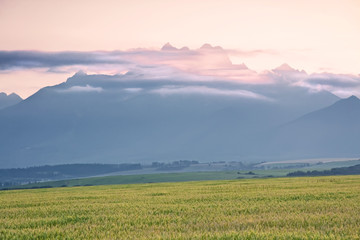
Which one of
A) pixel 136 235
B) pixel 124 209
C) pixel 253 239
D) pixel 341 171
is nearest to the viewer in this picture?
pixel 253 239

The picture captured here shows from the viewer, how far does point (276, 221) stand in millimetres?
21250

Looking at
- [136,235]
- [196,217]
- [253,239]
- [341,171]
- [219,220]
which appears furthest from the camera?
[341,171]

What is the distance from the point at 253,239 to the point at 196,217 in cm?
614

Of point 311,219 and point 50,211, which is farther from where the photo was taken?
point 50,211

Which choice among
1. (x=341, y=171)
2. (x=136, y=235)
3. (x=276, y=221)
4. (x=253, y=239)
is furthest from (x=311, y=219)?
(x=341, y=171)

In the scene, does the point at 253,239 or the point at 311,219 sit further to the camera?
the point at 311,219

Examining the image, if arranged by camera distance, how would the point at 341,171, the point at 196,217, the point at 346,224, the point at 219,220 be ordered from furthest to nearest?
the point at 341,171 < the point at 196,217 < the point at 219,220 < the point at 346,224

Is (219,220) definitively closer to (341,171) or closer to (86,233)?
(86,233)

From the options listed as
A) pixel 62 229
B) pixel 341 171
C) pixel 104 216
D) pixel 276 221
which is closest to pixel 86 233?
pixel 62 229

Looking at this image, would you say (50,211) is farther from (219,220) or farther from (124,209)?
(219,220)

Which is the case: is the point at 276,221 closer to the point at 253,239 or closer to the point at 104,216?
the point at 253,239

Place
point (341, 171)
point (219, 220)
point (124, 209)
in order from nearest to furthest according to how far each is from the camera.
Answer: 1. point (219, 220)
2. point (124, 209)
3. point (341, 171)

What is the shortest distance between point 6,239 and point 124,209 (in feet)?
29.2

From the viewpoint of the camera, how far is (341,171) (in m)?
141
